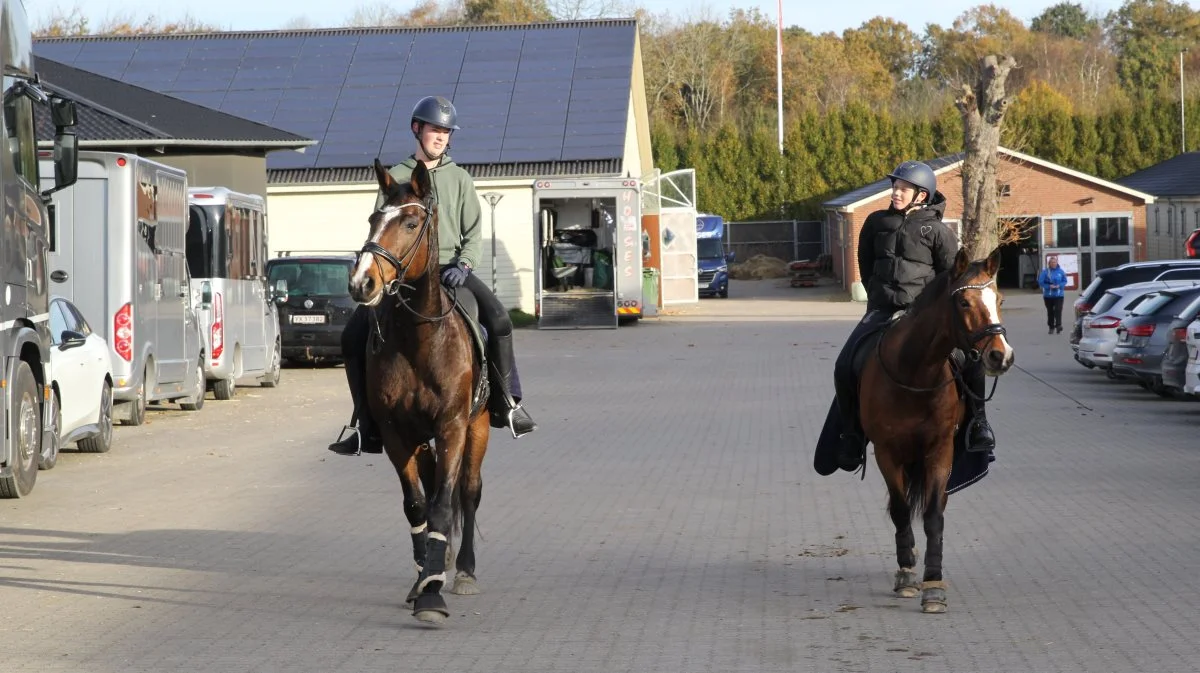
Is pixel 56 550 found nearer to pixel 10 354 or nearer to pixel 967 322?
pixel 10 354

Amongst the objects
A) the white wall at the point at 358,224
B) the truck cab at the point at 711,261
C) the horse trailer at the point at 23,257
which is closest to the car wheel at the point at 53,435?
the horse trailer at the point at 23,257

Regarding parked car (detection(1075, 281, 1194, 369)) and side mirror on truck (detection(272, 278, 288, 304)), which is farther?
side mirror on truck (detection(272, 278, 288, 304))

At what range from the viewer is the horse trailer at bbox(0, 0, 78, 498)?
11367mm

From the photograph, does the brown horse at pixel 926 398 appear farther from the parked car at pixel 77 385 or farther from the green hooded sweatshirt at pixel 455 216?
the parked car at pixel 77 385

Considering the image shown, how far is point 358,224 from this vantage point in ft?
151

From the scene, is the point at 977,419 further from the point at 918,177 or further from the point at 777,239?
the point at 777,239

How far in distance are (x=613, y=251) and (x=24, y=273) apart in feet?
94.5

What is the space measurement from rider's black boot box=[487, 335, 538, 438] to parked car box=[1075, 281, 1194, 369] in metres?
16.8

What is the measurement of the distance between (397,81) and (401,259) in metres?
43.9

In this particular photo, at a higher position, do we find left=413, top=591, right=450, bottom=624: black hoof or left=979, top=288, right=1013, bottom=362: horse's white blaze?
left=979, top=288, right=1013, bottom=362: horse's white blaze

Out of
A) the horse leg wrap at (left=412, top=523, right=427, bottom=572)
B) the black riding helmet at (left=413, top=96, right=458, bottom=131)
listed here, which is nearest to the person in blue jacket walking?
the black riding helmet at (left=413, top=96, right=458, bottom=131)

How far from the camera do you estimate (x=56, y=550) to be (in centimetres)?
1007

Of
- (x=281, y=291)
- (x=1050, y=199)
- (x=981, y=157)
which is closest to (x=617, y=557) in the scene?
(x=281, y=291)

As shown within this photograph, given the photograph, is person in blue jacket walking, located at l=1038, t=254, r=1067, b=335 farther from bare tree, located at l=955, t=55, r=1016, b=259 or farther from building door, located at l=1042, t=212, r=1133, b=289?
building door, located at l=1042, t=212, r=1133, b=289
